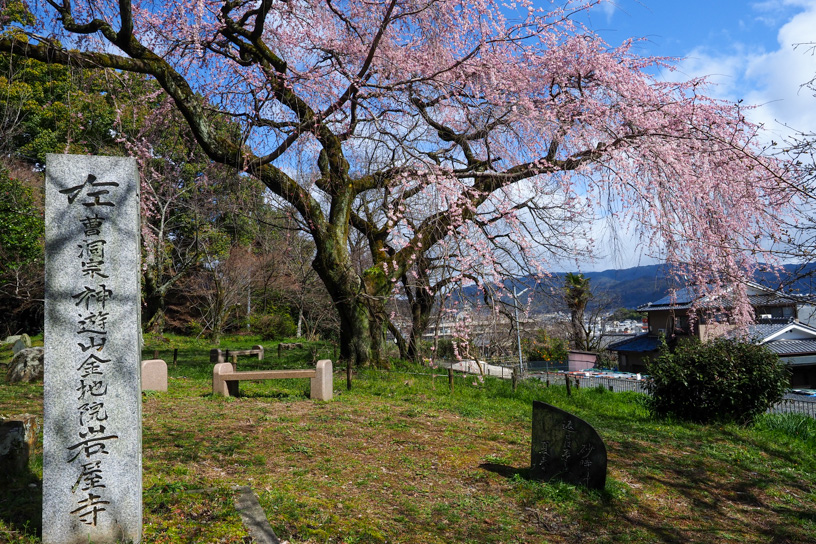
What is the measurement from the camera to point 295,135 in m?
9.31

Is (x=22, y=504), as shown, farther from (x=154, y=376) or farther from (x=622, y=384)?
(x=622, y=384)

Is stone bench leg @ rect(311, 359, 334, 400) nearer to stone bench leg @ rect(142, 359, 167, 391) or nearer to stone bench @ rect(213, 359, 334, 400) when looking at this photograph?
stone bench @ rect(213, 359, 334, 400)

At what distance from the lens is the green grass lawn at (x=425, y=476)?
4203 millimetres

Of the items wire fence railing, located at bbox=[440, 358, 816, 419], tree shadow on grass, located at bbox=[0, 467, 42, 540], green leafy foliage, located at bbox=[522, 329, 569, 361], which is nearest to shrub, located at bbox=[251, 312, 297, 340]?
wire fence railing, located at bbox=[440, 358, 816, 419]

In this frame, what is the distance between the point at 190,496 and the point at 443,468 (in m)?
2.77

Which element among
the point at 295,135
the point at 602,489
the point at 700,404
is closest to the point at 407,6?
the point at 295,135

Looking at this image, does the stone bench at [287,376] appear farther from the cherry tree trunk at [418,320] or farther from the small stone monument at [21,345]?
the small stone monument at [21,345]

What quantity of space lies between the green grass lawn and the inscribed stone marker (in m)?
0.34

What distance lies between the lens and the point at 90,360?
3.44m

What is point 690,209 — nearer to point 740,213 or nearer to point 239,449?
point 740,213

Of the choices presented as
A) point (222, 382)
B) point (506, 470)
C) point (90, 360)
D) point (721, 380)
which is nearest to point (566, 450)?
point (506, 470)

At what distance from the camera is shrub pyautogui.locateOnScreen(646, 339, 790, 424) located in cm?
911

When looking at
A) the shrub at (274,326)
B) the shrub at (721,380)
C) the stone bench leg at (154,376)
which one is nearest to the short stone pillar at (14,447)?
the stone bench leg at (154,376)

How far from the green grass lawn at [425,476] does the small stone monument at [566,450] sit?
17 centimetres
